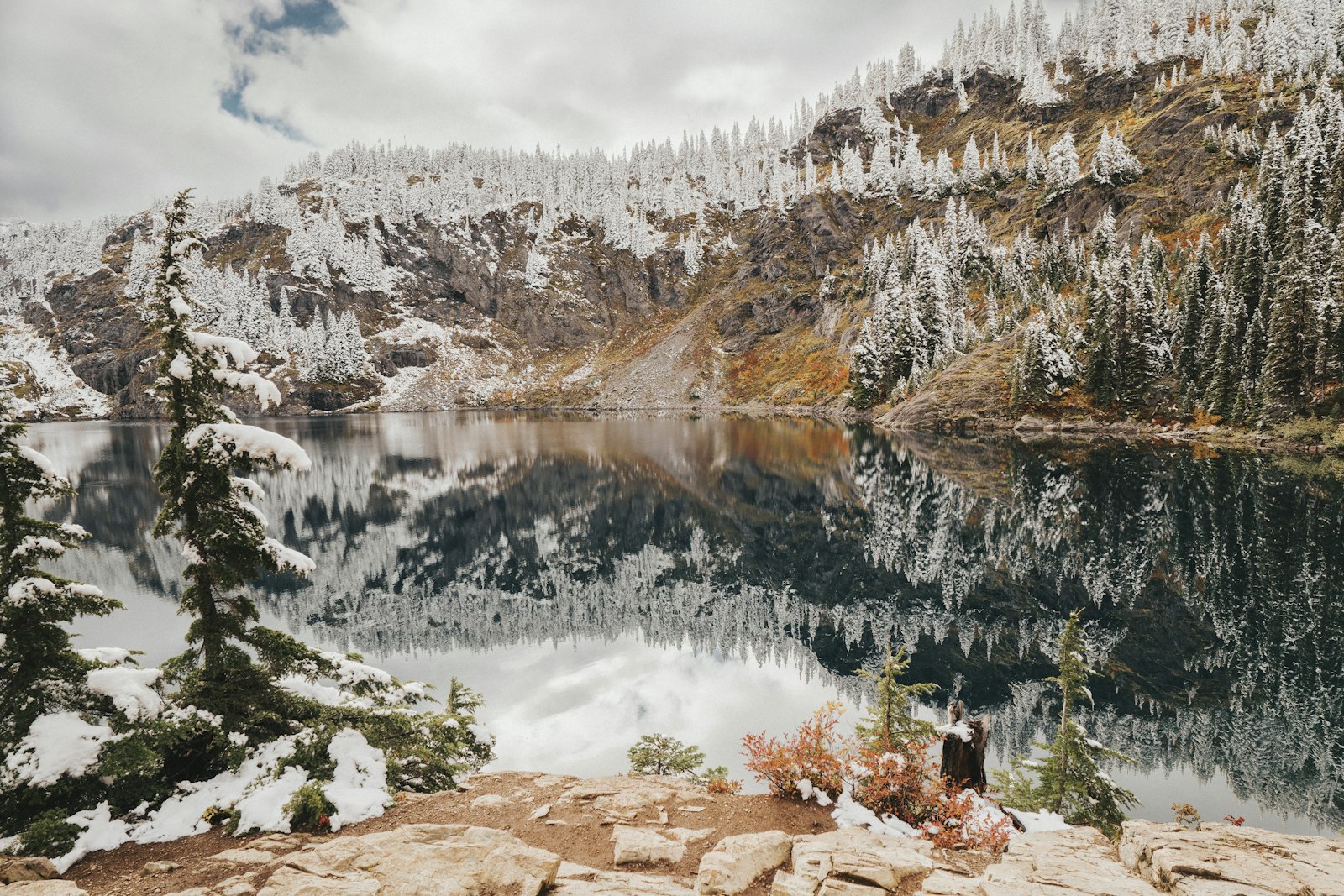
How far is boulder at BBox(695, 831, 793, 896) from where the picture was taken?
7.51 meters

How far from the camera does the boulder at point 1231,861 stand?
6.82 meters

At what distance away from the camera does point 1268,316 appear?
223ft

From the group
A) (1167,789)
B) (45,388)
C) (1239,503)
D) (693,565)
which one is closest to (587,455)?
(693,565)

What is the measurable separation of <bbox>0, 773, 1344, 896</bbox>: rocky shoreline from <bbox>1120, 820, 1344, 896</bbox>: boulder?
2 cm

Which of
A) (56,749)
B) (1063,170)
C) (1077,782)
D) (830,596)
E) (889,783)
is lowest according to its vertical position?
(830,596)

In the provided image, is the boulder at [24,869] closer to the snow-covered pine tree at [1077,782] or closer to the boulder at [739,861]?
the boulder at [739,861]

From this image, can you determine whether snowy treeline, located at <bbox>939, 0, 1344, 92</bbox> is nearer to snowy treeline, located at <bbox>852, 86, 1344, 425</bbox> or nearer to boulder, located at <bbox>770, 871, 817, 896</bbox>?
snowy treeline, located at <bbox>852, 86, 1344, 425</bbox>

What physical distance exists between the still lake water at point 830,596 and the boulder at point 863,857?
973 cm

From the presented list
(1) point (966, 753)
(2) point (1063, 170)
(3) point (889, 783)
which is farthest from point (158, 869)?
Result: (2) point (1063, 170)

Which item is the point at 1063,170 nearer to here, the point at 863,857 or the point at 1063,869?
the point at 1063,869

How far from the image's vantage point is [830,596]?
30.7 meters

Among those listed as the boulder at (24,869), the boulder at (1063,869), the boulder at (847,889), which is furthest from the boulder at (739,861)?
the boulder at (24,869)

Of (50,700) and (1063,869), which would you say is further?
(50,700)

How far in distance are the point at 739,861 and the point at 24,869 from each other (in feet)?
30.3
